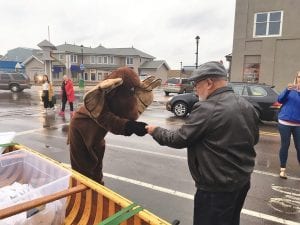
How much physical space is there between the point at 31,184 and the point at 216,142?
2.41 m

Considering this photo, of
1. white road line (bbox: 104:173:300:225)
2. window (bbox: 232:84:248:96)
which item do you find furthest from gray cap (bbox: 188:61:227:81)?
window (bbox: 232:84:248:96)

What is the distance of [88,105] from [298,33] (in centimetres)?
1934

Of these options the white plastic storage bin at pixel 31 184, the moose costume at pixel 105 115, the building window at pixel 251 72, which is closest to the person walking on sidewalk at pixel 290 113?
the moose costume at pixel 105 115

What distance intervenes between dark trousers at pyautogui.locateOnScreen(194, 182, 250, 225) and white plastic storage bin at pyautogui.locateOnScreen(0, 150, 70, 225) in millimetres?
1333

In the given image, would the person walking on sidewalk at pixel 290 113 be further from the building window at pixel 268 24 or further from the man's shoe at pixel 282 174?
the building window at pixel 268 24

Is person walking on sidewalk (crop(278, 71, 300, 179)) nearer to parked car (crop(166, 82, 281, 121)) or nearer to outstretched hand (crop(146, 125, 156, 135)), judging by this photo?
outstretched hand (crop(146, 125, 156, 135))

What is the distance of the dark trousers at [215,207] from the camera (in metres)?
2.39

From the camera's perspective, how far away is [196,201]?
2.51m

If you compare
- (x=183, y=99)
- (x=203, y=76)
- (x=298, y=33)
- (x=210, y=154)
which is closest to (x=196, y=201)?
(x=210, y=154)

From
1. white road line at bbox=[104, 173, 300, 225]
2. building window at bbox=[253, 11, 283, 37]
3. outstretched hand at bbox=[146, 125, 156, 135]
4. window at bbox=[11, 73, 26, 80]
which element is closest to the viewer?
outstretched hand at bbox=[146, 125, 156, 135]

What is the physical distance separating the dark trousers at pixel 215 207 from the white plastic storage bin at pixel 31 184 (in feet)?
4.37

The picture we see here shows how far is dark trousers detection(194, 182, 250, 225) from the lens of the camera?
239 cm

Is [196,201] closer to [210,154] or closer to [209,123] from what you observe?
[210,154]

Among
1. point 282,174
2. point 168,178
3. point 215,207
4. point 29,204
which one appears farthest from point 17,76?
point 215,207
